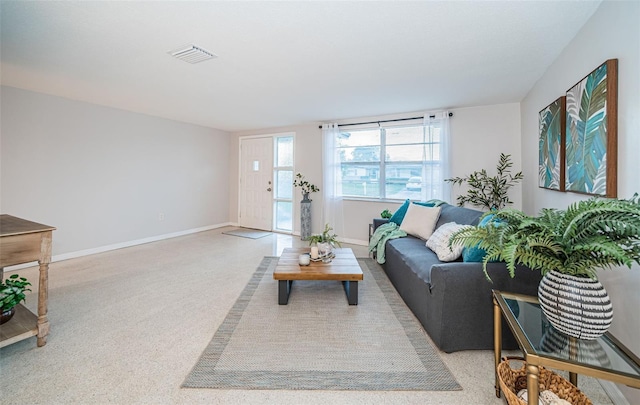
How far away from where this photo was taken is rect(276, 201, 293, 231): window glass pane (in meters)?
5.69

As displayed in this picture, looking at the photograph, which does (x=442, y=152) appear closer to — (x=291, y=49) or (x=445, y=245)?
(x=445, y=245)

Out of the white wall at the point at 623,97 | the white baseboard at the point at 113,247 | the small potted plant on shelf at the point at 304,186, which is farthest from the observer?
the small potted plant on shelf at the point at 304,186

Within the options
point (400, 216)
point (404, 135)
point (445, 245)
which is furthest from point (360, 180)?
point (445, 245)

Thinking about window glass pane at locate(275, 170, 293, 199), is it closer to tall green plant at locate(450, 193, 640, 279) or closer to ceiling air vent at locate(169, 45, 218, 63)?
ceiling air vent at locate(169, 45, 218, 63)

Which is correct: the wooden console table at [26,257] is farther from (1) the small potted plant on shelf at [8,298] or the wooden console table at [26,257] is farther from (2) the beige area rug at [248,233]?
(2) the beige area rug at [248,233]

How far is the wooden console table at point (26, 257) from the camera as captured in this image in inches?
62.2

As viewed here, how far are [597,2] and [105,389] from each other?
3.72 meters

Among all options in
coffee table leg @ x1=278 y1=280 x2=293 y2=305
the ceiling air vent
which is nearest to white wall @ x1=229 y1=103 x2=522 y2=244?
coffee table leg @ x1=278 y1=280 x2=293 y2=305

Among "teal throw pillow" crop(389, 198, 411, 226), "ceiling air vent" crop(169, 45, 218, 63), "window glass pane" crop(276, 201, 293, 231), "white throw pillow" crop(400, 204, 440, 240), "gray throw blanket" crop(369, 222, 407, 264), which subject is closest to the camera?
"ceiling air vent" crop(169, 45, 218, 63)

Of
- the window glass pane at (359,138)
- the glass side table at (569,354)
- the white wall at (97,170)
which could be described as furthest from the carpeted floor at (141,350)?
the window glass pane at (359,138)

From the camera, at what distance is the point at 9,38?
210 cm

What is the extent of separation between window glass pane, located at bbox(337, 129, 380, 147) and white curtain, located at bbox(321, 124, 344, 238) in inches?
4.9

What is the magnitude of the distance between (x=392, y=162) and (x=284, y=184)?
2355 mm

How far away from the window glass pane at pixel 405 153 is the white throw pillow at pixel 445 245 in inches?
74.3
